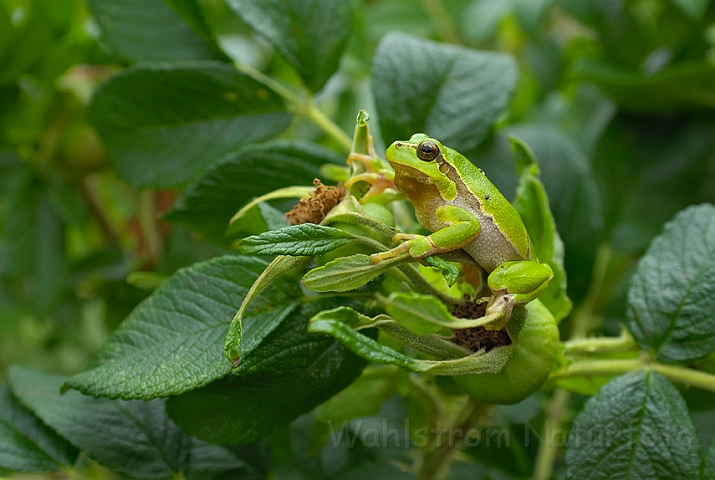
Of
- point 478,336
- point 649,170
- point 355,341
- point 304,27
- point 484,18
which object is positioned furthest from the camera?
point 484,18

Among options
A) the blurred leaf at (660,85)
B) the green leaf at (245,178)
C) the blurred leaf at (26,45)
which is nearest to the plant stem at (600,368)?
the green leaf at (245,178)

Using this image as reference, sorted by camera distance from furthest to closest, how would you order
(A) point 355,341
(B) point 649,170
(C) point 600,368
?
(B) point 649,170 → (C) point 600,368 → (A) point 355,341

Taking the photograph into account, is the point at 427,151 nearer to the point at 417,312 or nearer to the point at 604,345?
the point at 417,312

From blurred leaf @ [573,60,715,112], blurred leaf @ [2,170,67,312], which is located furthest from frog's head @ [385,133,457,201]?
blurred leaf @ [2,170,67,312]

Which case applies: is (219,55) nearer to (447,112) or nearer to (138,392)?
(447,112)

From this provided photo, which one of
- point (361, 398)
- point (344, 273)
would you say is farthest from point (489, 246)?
point (361, 398)

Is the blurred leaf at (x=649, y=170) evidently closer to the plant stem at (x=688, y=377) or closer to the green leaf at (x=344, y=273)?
the plant stem at (x=688, y=377)

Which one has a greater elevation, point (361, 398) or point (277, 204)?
point (277, 204)
